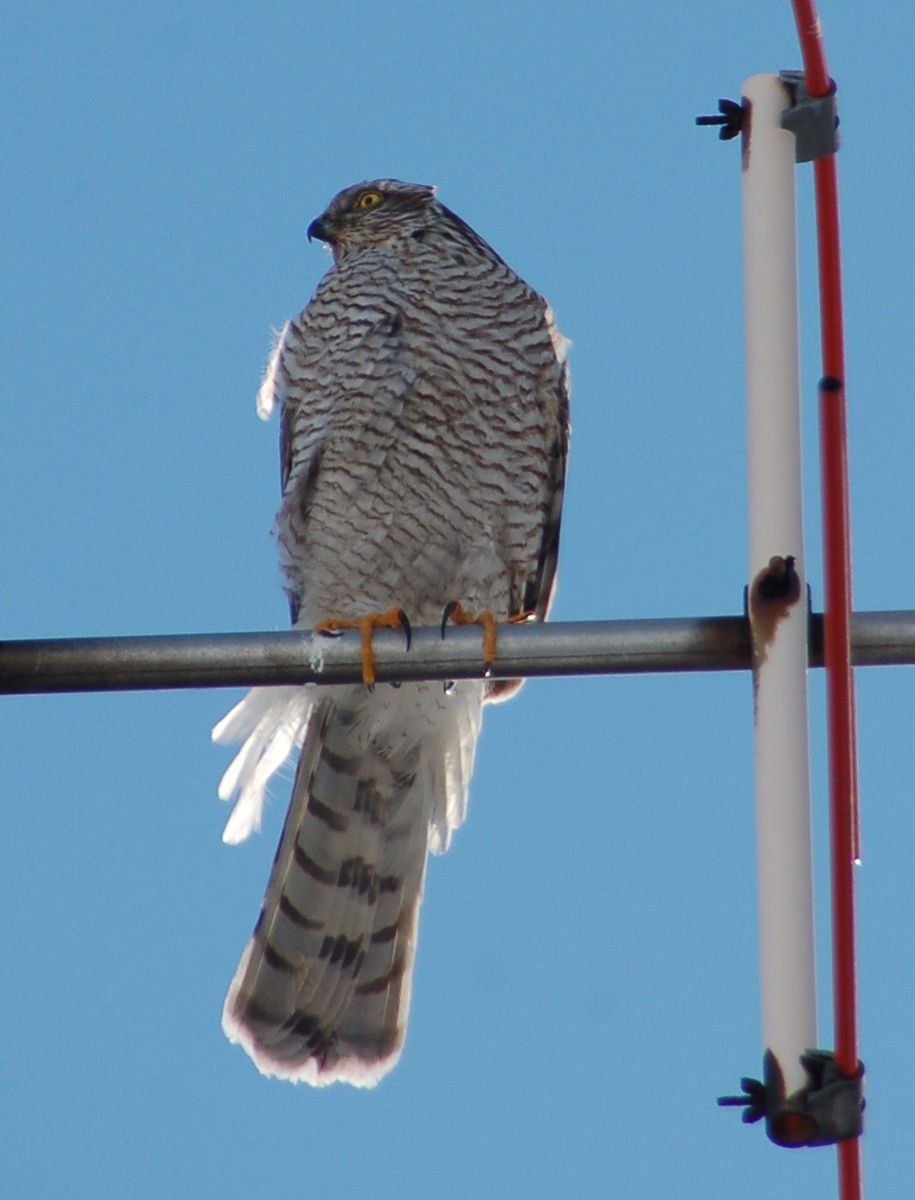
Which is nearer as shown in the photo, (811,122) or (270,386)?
(811,122)

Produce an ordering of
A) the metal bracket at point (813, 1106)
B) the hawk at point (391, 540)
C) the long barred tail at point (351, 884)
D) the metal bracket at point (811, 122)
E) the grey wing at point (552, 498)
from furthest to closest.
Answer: the grey wing at point (552, 498)
the hawk at point (391, 540)
the long barred tail at point (351, 884)
the metal bracket at point (811, 122)
the metal bracket at point (813, 1106)

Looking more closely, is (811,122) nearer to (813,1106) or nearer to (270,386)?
(813,1106)

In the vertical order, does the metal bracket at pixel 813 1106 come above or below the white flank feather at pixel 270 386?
below

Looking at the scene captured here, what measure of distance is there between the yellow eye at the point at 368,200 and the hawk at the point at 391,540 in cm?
53

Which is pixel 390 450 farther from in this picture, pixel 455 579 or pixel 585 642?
pixel 585 642

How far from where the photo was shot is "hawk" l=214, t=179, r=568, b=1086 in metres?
5.37

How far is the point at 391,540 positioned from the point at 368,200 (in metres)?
1.48

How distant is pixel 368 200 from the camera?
6.48 m

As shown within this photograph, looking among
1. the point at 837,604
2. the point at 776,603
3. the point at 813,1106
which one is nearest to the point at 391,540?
the point at 776,603

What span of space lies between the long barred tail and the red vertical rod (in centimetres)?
260

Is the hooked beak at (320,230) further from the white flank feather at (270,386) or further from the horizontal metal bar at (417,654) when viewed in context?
the horizontal metal bar at (417,654)

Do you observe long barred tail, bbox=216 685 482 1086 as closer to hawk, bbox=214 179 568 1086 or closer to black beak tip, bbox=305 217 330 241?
hawk, bbox=214 179 568 1086

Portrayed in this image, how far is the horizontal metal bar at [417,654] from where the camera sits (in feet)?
9.39

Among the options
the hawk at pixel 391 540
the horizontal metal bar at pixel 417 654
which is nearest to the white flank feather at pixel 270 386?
the hawk at pixel 391 540
